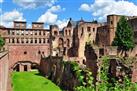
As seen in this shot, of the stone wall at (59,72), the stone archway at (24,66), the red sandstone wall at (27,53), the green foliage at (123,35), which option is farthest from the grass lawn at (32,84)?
the green foliage at (123,35)

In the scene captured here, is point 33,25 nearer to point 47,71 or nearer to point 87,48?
point 47,71

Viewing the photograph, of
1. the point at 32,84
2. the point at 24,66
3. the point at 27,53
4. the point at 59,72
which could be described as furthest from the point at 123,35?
the point at 32,84

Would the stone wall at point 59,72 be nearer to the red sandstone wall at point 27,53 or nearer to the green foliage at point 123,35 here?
the red sandstone wall at point 27,53

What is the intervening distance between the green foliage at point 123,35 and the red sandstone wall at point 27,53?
1747 centimetres

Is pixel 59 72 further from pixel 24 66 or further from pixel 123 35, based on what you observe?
pixel 24 66

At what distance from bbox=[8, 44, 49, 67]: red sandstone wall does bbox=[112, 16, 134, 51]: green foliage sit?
17.5 meters

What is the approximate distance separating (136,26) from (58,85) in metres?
28.0

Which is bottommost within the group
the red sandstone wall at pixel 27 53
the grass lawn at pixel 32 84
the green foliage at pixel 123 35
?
the grass lawn at pixel 32 84

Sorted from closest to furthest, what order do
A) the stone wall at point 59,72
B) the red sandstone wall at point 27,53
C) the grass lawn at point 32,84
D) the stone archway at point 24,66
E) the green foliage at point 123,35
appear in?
the stone wall at point 59,72 < the grass lawn at point 32,84 < the green foliage at point 123,35 < the stone archway at point 24,66 < the red sandstone wall at point 27,53

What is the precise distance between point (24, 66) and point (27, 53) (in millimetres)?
3481

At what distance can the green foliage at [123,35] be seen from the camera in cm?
7231

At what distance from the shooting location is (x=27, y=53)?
81.6m

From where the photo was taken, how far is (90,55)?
131ft

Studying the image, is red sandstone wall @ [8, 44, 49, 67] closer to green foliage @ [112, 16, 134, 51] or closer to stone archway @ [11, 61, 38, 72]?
stone archway @ [11, 61, 38, 72]
